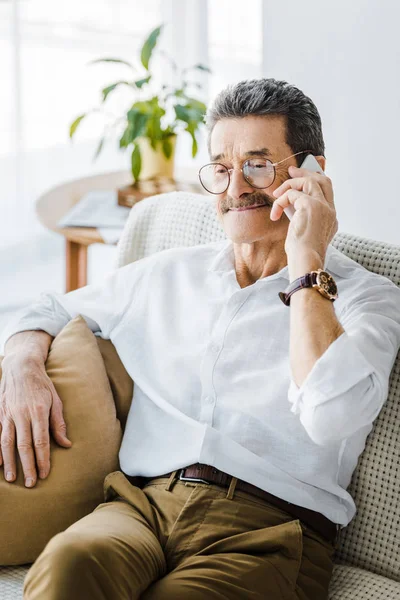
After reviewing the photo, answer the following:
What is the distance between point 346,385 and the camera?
1.29m

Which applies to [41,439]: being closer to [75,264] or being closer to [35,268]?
[75,264]

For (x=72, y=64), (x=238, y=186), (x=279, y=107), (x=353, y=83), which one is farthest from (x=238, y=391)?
(x=72, y=64)

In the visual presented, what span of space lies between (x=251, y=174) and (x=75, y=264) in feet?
4.31

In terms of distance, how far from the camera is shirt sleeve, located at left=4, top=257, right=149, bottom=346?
5.90 ft

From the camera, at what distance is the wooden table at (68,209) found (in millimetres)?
2543

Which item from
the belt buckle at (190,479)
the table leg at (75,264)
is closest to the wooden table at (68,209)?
the table leg at (75,264)

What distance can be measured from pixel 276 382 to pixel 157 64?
11.9 ft

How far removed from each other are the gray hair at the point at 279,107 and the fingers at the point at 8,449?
75cm

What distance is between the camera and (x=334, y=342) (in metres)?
1.31

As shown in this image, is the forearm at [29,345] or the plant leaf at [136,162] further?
the plant leaf at [136,162]

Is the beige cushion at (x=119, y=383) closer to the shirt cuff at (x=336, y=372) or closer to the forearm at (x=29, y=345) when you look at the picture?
the forearm at (x=29, y=345)

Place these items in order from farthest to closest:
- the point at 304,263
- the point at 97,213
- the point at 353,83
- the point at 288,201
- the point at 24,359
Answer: the point at 97,213 → the point at 353,83 → the point at 24,359 → the point at 288,201 → the point at 304,263

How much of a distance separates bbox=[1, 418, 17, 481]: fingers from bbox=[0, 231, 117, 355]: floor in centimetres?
232

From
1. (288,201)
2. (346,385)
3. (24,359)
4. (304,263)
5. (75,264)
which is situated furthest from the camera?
(75,264)
